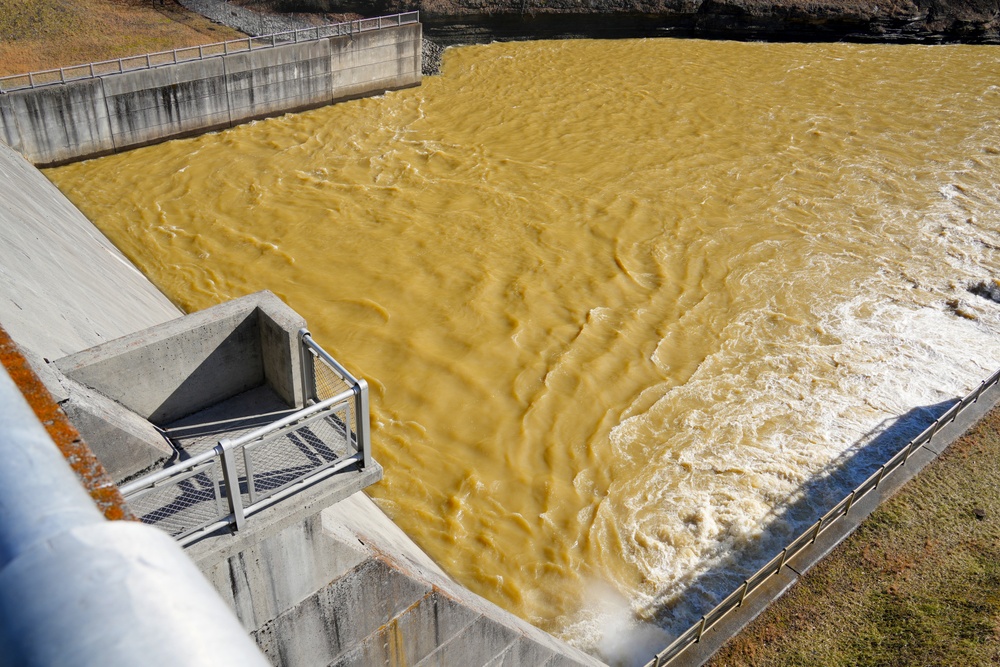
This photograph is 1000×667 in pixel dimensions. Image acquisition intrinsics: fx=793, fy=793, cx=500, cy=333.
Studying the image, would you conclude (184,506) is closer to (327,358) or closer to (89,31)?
(327,358)

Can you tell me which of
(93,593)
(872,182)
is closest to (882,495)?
(93,593)

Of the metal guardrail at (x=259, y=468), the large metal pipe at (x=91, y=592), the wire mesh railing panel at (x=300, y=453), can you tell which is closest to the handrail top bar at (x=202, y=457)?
the metal guardrail at (x=259, y=468)

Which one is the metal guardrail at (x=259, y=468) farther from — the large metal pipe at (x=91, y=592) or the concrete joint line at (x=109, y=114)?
the concrete joint line at (x=109, y=114)

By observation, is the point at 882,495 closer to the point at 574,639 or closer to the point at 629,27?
the point at 574,639

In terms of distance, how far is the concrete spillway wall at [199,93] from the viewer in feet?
57.4

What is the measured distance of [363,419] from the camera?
5.50m

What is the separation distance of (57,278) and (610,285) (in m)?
9.21

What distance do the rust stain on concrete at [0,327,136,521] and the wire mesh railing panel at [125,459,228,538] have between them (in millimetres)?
2298

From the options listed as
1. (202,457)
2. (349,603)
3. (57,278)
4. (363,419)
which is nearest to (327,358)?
(363,419)

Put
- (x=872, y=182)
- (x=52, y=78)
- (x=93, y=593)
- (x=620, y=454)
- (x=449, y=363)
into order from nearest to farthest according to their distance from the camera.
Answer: (x=93, y=593) → (x=620, y=454) → (x=449, y=363) → (x=52, y=78) → (x=872, y=182)

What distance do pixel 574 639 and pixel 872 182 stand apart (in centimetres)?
1477

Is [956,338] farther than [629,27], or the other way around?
[629,27]

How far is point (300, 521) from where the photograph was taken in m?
5.55

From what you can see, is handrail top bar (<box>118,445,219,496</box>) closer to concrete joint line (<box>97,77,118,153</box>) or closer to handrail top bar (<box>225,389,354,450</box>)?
handrail top bar (<box>225,389,354,450</box>)
